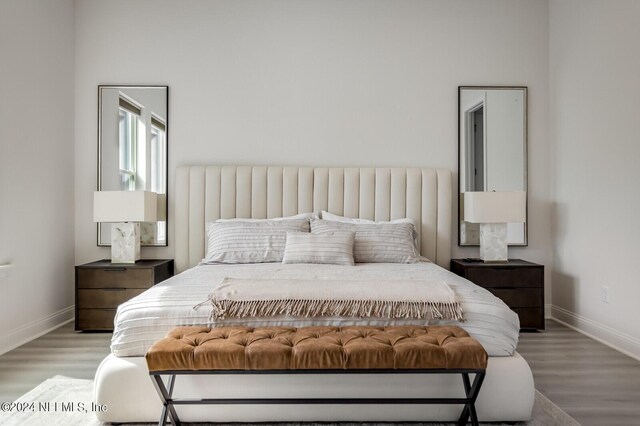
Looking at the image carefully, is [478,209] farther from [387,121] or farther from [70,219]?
[70,219]

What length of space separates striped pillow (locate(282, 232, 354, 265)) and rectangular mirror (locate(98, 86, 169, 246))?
55.6 inches

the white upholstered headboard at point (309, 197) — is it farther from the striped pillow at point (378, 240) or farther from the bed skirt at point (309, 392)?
the bed skirt at point (309, 392)

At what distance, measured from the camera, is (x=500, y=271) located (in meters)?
3.76

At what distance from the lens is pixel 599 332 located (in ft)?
11.6

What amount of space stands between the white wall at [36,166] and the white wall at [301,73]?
0.18 m

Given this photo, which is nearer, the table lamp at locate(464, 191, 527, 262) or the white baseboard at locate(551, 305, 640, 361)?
the white baseboard at locate(551, 305, 640, 361)

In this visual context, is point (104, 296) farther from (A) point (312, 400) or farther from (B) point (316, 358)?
(B) point (316, 358)

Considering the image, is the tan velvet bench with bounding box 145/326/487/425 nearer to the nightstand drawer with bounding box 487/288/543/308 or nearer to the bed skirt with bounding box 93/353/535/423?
the bed skirt with bounding box 93/353/535/423

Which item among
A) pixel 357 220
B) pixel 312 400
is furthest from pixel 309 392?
pixel 357 220

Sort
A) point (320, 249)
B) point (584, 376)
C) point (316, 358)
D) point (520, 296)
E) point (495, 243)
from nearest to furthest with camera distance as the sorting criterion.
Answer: point (316, 358), point (584, 376), point (320, 249), point (520, 296), point (495, 243)

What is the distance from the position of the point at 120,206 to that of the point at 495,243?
311 centimetres

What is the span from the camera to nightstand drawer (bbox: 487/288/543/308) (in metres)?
3.74

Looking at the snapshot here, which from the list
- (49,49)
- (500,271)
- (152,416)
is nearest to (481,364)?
(152,416)

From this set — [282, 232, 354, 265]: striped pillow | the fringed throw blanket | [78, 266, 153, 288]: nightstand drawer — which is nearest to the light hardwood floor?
[78, 266, 153, 288]: nightstand drawer
